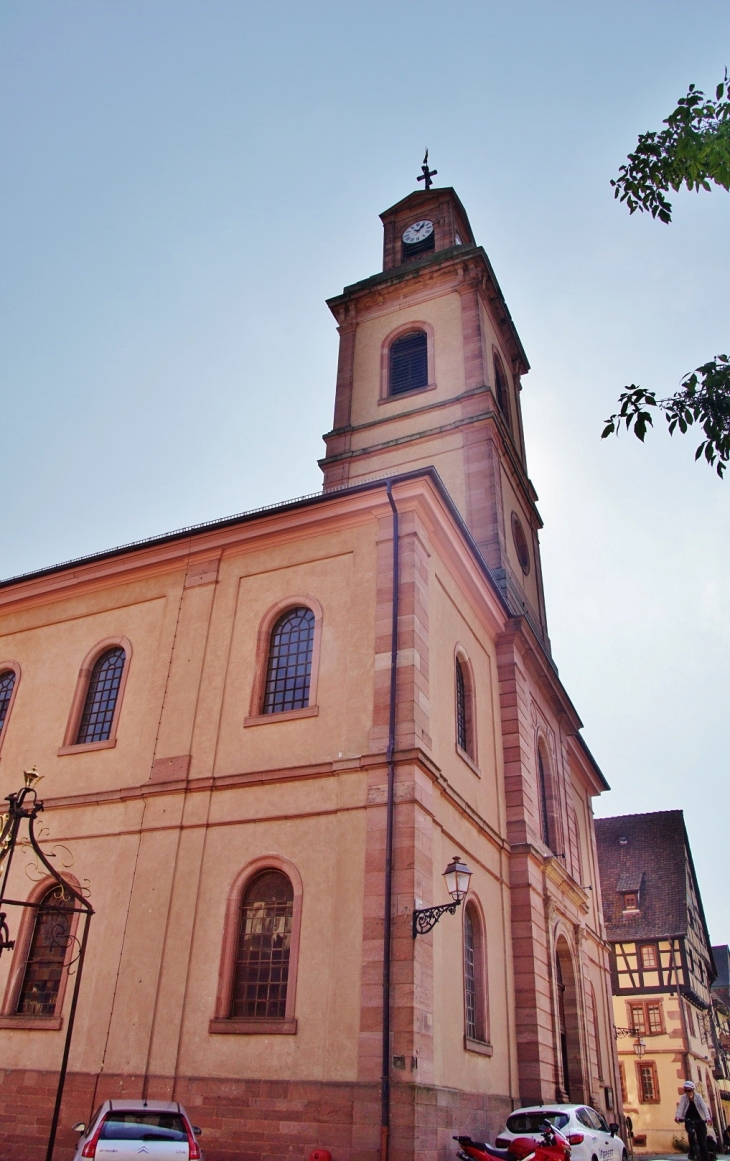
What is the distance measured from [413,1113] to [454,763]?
5.82m

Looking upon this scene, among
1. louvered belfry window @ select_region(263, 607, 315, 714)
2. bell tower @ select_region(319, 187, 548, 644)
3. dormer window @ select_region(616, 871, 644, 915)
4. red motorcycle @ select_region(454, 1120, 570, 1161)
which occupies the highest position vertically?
bell tower @ select_region(319, 187, 548, 644)

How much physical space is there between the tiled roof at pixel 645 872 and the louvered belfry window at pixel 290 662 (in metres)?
29.3

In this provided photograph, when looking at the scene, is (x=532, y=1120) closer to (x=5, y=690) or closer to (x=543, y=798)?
(x=543, y=798)

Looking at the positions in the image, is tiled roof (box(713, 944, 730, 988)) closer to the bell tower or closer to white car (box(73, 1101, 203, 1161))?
the bell tower

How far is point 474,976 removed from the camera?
15398 millimetres

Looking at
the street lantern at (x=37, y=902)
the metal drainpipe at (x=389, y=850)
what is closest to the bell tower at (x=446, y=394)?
the metal drainpipe at (x=389, y=850)

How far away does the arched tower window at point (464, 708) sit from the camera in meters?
17.2

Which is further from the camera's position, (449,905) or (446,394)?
(446,394)

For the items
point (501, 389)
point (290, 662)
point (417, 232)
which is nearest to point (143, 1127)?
point (290, 662)

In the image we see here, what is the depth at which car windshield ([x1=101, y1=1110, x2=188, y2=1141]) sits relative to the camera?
9695 millimetres

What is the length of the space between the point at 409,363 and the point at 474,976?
56.3 feet

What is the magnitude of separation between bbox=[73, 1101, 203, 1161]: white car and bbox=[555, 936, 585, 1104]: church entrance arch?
1131 centimetres

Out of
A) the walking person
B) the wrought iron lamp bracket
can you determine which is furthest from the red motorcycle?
the walking person

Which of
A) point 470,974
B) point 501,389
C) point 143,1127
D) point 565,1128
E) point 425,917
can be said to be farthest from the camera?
point 501,389
